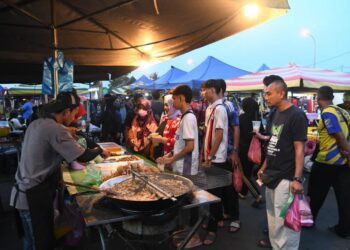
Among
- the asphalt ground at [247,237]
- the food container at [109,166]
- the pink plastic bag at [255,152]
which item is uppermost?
the pink plastic bag at [255,152]

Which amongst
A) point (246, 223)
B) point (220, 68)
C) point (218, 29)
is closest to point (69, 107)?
point (218, 29)

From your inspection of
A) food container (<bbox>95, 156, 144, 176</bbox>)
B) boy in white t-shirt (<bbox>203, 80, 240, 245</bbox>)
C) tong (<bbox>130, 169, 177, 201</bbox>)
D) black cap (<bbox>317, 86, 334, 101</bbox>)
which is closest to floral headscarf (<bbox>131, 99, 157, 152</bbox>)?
food container (<bbox>95, 156, 144, 176</bbox>)

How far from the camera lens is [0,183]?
6066mm

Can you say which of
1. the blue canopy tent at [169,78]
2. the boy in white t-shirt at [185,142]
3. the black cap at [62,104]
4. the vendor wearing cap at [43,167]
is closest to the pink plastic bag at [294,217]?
the boy in white t-shirt at [185,142]

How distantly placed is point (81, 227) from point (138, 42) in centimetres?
301

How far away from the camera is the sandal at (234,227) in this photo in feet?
12.6

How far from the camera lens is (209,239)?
11.6 ft

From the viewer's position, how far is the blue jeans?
2.41 meters

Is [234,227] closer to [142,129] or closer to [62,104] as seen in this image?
[142,129]

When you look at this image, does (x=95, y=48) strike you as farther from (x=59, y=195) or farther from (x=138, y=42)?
(x=59, y=195)

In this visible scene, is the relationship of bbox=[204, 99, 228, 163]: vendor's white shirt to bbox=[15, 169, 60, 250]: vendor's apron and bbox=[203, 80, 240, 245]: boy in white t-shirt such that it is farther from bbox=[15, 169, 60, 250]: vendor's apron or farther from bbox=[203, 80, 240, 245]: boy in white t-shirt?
bbox=[15, 169, 60, 250]: vendor's apron

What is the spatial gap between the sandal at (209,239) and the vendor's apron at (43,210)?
1.85 m

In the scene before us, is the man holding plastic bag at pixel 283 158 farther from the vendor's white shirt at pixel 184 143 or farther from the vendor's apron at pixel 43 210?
the vendor's apron at pixel 43 210

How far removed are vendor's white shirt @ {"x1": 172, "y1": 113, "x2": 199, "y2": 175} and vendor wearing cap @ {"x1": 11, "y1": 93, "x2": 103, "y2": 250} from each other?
3.02 feet
